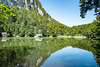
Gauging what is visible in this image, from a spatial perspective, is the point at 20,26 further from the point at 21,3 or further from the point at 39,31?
the point at 21,3

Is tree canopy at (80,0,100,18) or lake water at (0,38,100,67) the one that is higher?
tree canopy at (80,0,100,18)

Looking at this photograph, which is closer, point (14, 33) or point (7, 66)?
point (7, 66)

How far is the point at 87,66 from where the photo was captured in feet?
20.1

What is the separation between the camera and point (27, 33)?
252 ft

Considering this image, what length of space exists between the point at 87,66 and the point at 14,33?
7599cm

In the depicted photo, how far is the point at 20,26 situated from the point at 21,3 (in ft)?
285

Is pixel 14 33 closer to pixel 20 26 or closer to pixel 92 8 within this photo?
pixel 20 26

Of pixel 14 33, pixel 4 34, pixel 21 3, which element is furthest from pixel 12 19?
pixel 21 3

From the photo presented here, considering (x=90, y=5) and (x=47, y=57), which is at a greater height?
(x=90, y=5)

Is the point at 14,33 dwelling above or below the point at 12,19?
below

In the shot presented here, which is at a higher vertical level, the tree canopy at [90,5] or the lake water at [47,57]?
the tree canopy at [90,5]

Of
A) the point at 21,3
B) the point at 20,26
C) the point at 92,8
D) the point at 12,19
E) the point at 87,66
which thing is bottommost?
the point at 87,66

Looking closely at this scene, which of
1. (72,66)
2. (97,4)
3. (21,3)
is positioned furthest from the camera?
(21,3)

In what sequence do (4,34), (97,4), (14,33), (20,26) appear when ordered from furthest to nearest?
(20,26) → (14,33) → (4,34) → (97,4)
